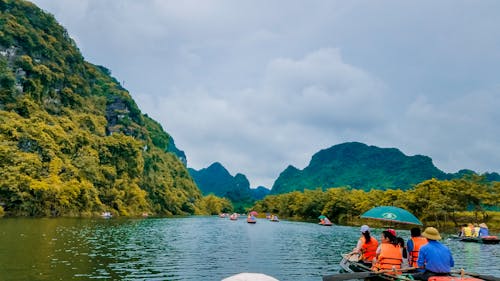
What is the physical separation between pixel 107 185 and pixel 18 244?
235 ft

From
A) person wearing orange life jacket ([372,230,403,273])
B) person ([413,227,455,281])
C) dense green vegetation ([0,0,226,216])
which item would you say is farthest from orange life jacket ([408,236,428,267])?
dense green vegetation ([0,0,226,216])

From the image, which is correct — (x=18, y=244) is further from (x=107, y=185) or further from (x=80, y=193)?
(x=107, y=185)

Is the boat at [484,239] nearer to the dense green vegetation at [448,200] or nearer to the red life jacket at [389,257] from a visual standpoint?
the dense green vegetation at [448,200]

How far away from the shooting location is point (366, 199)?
83.9 meters

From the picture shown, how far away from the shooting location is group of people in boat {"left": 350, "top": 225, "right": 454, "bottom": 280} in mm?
11734

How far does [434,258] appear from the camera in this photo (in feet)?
38.7

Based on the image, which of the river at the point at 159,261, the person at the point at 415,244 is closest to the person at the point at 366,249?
the person at the point at 415,244

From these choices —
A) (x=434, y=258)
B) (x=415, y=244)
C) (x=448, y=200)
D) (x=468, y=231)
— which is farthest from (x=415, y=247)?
(x=448, y=200)

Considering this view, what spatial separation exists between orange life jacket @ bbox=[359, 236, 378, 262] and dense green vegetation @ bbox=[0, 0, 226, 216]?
56134mm

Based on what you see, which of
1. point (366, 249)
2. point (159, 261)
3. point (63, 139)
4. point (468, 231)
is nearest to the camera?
point (366, 249)

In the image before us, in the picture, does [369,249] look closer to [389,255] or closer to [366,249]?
[366,249]

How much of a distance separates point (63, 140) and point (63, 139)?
0.70 feet

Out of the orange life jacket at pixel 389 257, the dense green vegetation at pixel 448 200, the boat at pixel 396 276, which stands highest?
the dense green vegetation at pixel 448 200

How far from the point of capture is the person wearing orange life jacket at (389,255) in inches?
530
